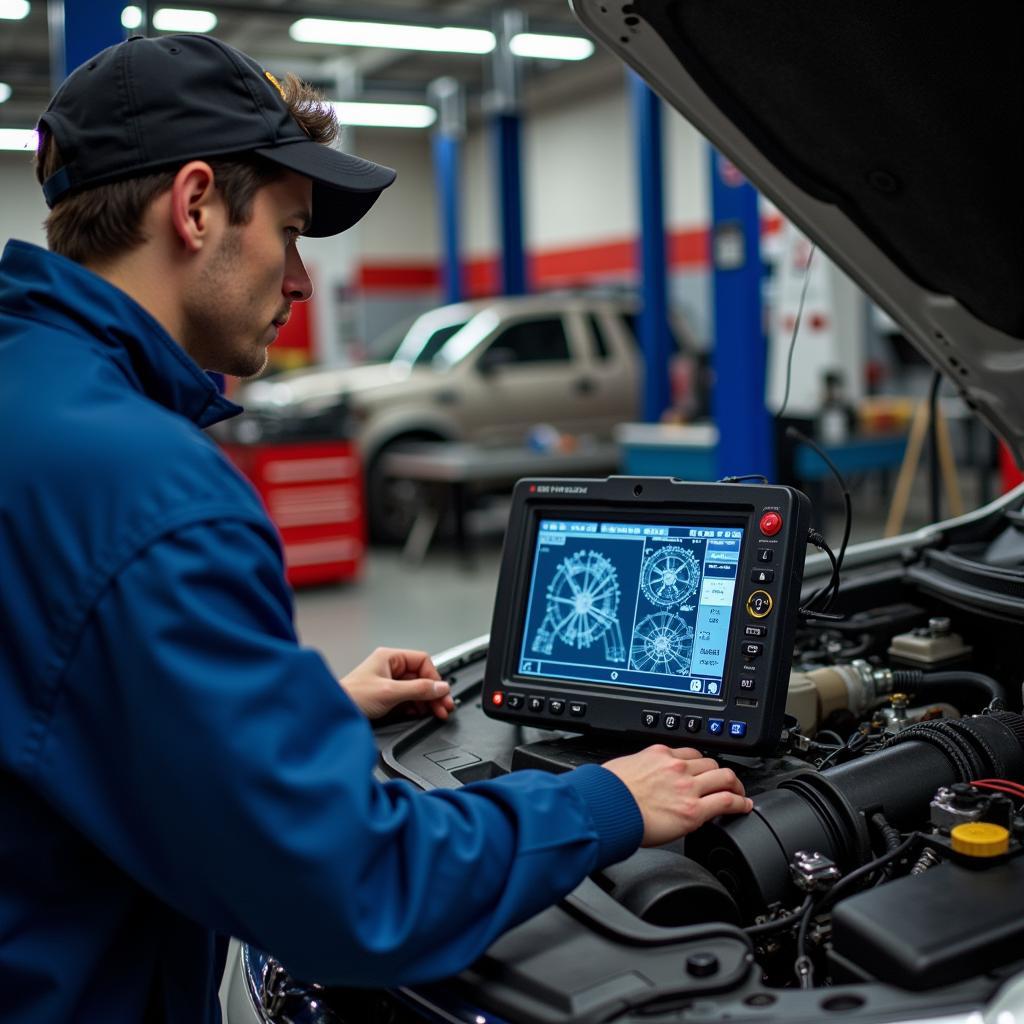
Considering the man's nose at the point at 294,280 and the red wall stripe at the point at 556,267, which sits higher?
the man's nose at the point at 294,280

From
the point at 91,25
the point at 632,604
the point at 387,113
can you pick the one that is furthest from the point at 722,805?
the point at 387,113

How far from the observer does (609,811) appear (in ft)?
3.73

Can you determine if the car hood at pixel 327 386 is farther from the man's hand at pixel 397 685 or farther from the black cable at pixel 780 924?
the black cable at pixel 780 924

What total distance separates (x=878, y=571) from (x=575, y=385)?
6.79m

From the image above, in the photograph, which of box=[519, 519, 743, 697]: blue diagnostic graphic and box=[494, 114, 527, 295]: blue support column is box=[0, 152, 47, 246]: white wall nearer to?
box=[494, 114, 527, 295]: blue support column

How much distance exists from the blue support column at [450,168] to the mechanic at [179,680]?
11.6 m

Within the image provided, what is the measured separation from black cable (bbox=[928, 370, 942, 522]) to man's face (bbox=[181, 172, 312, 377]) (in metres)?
1.35

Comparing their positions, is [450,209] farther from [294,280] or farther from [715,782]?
[715,782]

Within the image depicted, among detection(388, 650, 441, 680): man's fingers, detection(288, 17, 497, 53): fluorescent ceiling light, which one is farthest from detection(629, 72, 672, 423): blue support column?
detection(388, 650, 441, 680): man's fingers

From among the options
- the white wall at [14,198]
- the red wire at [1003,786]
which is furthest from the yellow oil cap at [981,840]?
the white wall at [14,198]

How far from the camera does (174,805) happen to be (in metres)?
0.92

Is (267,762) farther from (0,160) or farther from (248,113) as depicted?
(0,160)

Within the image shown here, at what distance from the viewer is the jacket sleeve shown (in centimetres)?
90

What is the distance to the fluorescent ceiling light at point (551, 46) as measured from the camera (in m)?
10.4
